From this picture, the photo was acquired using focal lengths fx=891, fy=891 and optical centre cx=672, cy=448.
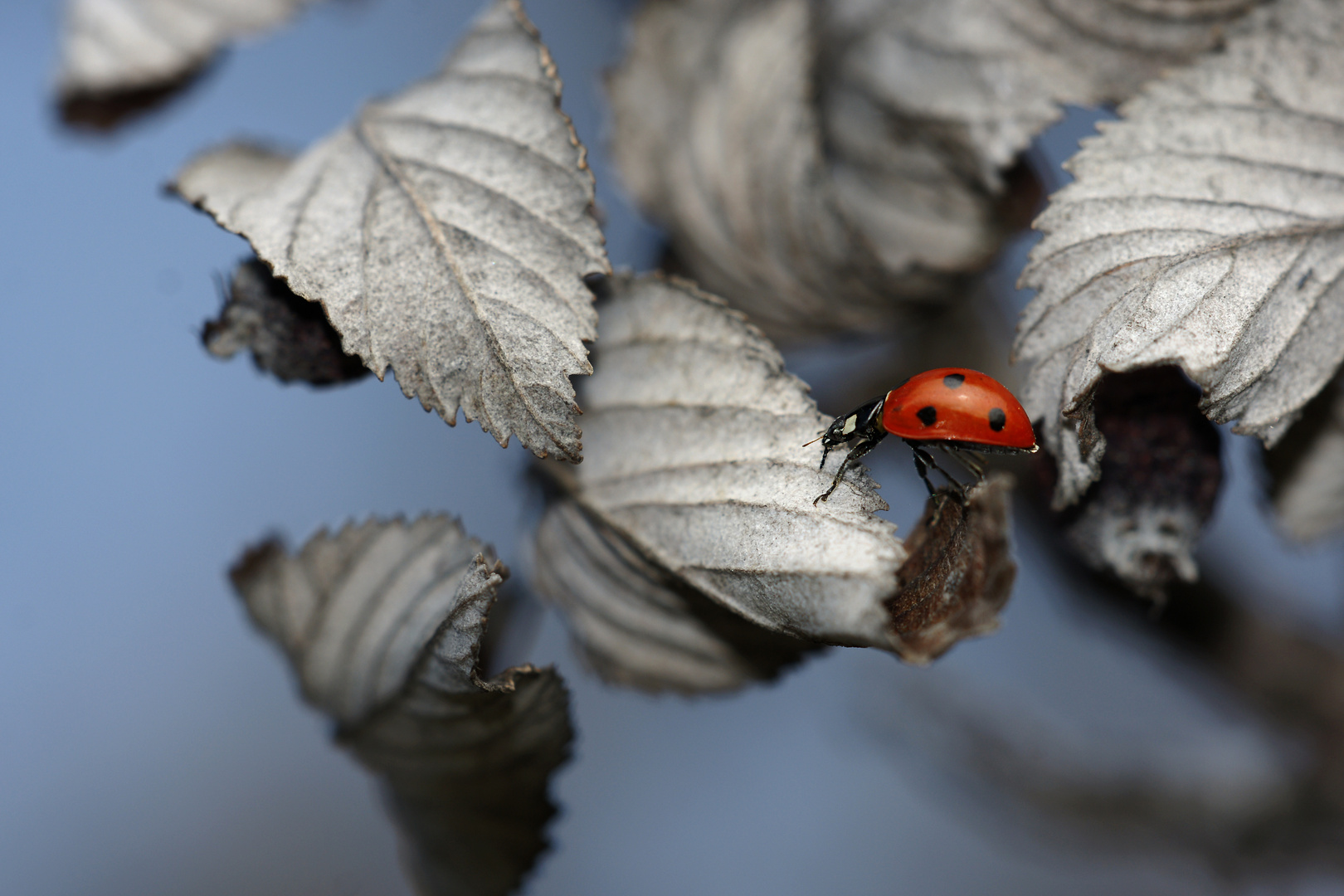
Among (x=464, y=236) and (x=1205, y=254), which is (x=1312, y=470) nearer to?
(x=1205, y=254)

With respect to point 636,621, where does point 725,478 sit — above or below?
above

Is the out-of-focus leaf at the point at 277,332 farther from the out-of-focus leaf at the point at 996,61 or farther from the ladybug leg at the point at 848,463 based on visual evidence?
the out-of-focus leaf at the point at 996,61

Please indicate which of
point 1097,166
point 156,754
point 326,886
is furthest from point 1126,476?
point 156,754

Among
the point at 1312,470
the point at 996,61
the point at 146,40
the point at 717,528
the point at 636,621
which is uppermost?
the point at 146,40

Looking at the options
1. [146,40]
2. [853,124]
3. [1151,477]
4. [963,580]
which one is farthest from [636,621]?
[146,40]

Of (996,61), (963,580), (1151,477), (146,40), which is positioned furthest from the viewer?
(146,40)

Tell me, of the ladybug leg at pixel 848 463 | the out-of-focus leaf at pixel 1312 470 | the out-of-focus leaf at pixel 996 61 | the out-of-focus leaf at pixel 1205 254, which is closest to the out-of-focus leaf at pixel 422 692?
the ladybug leg at pixel 848 463

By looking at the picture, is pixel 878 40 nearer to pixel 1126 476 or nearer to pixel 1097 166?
pixel 1097 166
